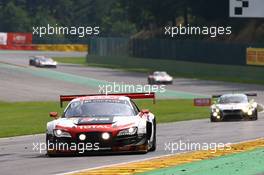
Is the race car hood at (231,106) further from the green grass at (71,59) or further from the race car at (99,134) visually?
the green grass at (71,59)

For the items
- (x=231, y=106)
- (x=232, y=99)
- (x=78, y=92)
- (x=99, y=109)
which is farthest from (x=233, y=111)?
(x=78, y=92)

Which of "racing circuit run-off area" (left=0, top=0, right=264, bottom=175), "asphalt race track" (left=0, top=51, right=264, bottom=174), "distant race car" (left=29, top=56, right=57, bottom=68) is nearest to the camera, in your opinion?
A: "asphalt race track" (left=0, top=51, right=264, bottom=174)

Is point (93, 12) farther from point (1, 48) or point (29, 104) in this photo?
point (29, 104)

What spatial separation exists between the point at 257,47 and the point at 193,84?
552cm

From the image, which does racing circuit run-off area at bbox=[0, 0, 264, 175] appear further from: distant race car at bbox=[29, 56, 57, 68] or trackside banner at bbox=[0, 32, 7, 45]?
trackside banner at bbox=[0, 32, 7, 45]

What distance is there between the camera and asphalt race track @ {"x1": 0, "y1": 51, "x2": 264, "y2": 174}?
1634 cm

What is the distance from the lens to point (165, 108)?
1843 inches

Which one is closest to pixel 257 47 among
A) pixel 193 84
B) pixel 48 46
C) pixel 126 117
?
pixel 193 84

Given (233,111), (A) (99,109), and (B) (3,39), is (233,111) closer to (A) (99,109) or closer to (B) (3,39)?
(A) (99,109)

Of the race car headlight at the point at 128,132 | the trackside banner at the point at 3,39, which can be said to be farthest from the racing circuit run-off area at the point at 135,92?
the trackside banner at the point at 3,39

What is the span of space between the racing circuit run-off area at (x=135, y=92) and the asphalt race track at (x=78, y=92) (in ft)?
0.12

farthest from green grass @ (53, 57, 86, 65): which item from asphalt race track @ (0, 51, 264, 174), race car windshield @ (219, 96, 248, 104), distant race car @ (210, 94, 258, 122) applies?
distant race car @ (210, 94, 258, 122)

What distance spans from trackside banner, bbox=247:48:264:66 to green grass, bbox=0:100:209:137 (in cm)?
1864

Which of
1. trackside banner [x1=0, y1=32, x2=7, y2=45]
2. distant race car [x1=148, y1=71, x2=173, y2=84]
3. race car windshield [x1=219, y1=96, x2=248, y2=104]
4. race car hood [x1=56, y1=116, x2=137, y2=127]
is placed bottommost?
distant race car [x1=148, y1=71, x2=173, y2=84]
